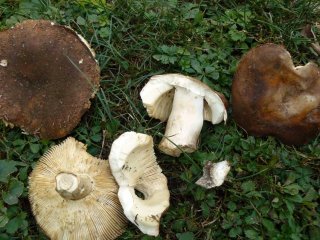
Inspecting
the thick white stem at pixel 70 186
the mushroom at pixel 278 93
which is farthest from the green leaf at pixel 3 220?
the mushroom at pixel 278 93

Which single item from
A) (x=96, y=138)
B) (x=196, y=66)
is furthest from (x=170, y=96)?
(x=96, y=138)

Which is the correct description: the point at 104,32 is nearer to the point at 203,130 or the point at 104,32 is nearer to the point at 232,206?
the point at 203,130

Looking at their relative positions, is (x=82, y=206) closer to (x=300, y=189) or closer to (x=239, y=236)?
(x=239, y=236)

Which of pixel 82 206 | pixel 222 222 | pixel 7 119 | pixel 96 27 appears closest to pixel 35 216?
pixel 82 206

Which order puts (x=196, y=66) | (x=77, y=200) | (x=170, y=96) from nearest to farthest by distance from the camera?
(x=77, y=200), (x=170, y=96), (x=196, y=66)

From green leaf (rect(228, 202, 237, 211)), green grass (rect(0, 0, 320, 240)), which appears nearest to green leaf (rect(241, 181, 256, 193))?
green grass (rect(0, 0, 320, 240))

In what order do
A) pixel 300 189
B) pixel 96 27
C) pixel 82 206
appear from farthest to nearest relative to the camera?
pixel 96 27 → pixel 300 189 → pixel 82 206

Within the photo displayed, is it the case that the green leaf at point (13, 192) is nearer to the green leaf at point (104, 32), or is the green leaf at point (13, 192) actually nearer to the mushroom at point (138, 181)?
the mushroom at point (138, 181)
